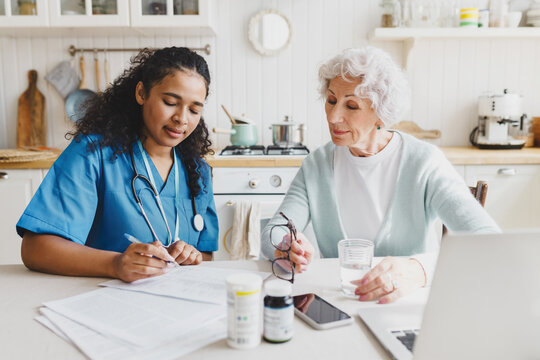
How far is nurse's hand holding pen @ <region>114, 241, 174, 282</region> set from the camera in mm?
1017

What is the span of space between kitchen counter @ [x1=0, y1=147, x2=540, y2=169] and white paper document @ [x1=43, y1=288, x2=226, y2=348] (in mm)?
1497

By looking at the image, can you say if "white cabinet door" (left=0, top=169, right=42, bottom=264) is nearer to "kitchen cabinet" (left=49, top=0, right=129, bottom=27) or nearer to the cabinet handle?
"kitchen cabinet" (left=49, top=0, right=129, bottom=27)

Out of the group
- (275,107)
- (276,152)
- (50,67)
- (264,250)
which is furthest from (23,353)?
(50,67)

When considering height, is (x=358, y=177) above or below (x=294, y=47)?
below

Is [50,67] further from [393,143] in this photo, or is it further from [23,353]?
[23,353]

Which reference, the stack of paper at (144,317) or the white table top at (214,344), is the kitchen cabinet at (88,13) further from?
the stack of paper at (144,317)

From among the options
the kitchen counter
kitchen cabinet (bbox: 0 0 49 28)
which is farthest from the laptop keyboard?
kitchen cabinet (bbox: 0 0 49 28)

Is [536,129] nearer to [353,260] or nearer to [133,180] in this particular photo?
[353,260]

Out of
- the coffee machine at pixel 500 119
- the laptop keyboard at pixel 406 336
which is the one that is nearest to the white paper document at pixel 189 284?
the laptop keyboard at pixel 406 336

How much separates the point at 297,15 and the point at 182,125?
188cm

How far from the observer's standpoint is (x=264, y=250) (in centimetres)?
127

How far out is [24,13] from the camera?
8.59ft

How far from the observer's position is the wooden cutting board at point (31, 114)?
9.76 ft

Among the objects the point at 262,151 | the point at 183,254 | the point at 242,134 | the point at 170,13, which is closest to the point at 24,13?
the point at 170,13
